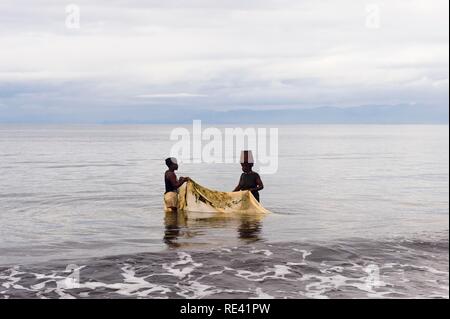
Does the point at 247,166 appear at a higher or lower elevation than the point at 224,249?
higher

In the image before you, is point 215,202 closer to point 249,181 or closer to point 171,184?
point 249,181

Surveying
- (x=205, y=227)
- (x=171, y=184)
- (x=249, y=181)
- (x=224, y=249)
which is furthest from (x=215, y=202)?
(x=224, y=249)

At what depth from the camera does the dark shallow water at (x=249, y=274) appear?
36.4 feet

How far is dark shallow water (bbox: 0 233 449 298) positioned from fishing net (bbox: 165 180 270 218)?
4.36 m

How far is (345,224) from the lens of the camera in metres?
19.4

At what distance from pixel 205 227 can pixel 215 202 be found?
225 cm

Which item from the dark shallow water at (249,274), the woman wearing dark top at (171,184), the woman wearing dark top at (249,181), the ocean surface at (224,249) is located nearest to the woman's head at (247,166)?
the woman wearing dark top at (249,181)

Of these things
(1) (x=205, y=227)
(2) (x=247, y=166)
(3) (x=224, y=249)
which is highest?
(2) (x=247, y=166)

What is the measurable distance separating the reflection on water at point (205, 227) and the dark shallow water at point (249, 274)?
113 cm

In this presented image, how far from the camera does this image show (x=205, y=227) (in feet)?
57.7

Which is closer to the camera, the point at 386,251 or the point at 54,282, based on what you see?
the point at 54,282
